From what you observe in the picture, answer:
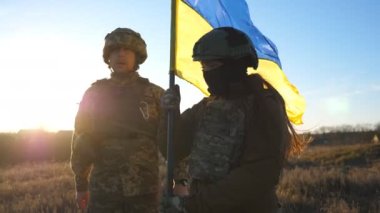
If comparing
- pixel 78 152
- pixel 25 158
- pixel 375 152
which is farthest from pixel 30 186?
pixel 25 158

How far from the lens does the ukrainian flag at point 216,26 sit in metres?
4.53

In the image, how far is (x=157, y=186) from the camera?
4566mm

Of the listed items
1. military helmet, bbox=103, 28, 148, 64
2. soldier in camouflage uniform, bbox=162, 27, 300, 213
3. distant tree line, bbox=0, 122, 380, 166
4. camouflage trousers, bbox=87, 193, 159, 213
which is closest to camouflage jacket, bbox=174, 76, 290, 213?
soldier in camouflage uniform, bbox=162, 27, 300, 213

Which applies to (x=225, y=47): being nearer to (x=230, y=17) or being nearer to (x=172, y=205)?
(x=172, y=205)

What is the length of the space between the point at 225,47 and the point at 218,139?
0.62 meters

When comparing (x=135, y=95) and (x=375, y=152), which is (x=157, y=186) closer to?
(x=135, y=95)

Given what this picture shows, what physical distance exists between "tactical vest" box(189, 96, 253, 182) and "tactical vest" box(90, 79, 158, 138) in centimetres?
86

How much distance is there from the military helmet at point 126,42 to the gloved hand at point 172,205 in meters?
Result: 1.49

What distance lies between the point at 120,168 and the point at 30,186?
34.1 feet

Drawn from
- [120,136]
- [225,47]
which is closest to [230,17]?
[225,47]

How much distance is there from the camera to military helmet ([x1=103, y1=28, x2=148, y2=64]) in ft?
14.9

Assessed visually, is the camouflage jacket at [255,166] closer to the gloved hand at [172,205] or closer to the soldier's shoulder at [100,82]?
the gloved hand at [172,205]

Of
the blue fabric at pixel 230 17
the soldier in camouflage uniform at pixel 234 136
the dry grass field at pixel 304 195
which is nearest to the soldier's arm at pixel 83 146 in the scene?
the soldier in camouflage uniform at pixel 234 136

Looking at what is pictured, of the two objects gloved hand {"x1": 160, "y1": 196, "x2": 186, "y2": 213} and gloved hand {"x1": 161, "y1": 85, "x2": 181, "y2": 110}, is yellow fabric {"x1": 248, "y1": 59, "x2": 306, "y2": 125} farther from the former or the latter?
gloved hand {"x1": 160, "y1": 196, "x2": 186, "y2": 213}
